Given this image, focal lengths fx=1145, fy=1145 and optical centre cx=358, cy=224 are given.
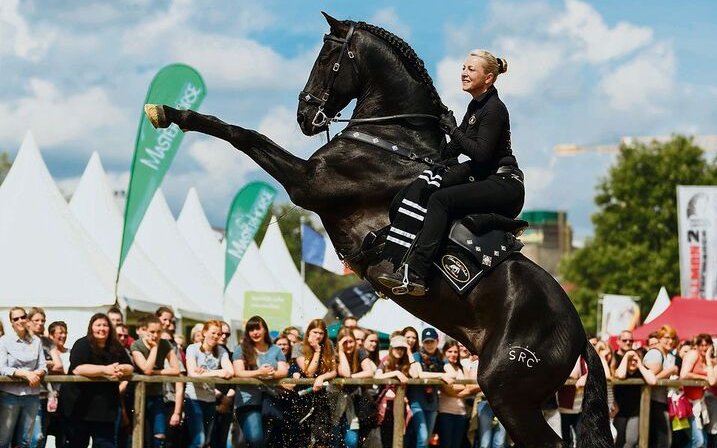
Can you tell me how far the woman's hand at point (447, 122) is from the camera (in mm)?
8797

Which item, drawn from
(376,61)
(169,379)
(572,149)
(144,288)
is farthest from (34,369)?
(572,149)

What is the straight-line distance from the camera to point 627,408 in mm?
14812

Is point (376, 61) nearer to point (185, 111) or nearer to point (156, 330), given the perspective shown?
point (185, 111)

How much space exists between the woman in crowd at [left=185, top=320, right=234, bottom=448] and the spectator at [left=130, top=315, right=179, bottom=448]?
12.0 inches

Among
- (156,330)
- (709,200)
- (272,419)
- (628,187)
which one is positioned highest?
(628,187)

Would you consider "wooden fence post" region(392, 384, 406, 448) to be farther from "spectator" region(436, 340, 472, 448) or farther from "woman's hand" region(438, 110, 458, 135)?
"woman's hand" region(438, 110, 458, 135)

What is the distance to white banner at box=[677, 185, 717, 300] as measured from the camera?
2822cm

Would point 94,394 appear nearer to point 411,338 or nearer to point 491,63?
point 411,338

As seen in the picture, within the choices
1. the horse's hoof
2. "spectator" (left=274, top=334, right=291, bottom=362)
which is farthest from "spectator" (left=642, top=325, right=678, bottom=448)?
the horse's hoof

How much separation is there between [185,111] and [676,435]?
9529 millimetres

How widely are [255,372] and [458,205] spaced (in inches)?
207

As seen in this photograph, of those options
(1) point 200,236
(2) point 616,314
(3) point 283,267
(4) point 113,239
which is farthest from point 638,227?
(4) point 113,239

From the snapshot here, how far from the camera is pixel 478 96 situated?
8.52 m

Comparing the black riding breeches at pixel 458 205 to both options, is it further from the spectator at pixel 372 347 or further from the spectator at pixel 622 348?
the spectator at pixel 622 348
